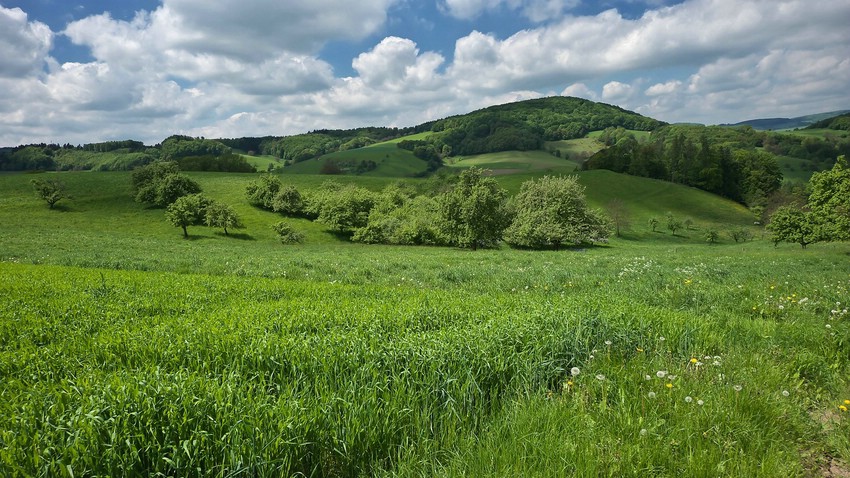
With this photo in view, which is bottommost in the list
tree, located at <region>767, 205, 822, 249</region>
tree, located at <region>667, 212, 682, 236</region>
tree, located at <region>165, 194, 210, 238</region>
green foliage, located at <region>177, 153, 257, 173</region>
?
tree, located at <region>667, 212, 682, 236</region>

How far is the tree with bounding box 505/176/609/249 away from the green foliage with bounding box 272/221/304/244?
106ft

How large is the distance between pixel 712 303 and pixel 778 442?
275 inches

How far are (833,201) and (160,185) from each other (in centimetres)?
9967

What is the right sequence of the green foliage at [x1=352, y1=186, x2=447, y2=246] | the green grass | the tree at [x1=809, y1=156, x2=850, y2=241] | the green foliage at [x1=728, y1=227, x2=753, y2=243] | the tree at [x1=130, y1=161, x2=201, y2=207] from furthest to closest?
the green grass < the green foliage at [x1=728, y1=227, x2=753, y2=243] < the tree at [x1=130, y1=161, x2=201, y2=207] < the green foliage at [x1=352, y1=186, x2=447, y2=246] < the tree at [x1=809, y1=156, x2=850, y2=241]

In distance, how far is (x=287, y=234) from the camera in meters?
60.3

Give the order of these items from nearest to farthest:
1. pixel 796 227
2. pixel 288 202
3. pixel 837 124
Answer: pixel 796 227, pixel 288 202, pixel 837 124

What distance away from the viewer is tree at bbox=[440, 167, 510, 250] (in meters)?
46.8

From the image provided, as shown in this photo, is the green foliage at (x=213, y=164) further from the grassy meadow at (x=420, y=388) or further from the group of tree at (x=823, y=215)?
the group of tree at (x=823, y=215)

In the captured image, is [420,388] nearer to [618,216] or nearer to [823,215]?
[823,215]

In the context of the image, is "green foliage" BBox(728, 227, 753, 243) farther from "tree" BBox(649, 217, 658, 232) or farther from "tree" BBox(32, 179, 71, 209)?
"tree" BBox(32, 179, 71, 209)

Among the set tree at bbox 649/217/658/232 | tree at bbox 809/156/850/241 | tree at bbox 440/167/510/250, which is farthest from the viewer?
tree at bbox 649/217/658/232

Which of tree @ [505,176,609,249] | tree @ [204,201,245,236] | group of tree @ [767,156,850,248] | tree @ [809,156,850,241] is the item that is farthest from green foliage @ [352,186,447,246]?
group of tree @ [767,156,850,248]

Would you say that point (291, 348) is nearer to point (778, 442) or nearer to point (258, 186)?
point (778, 442)

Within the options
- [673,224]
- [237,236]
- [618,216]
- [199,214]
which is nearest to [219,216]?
[237,236]
